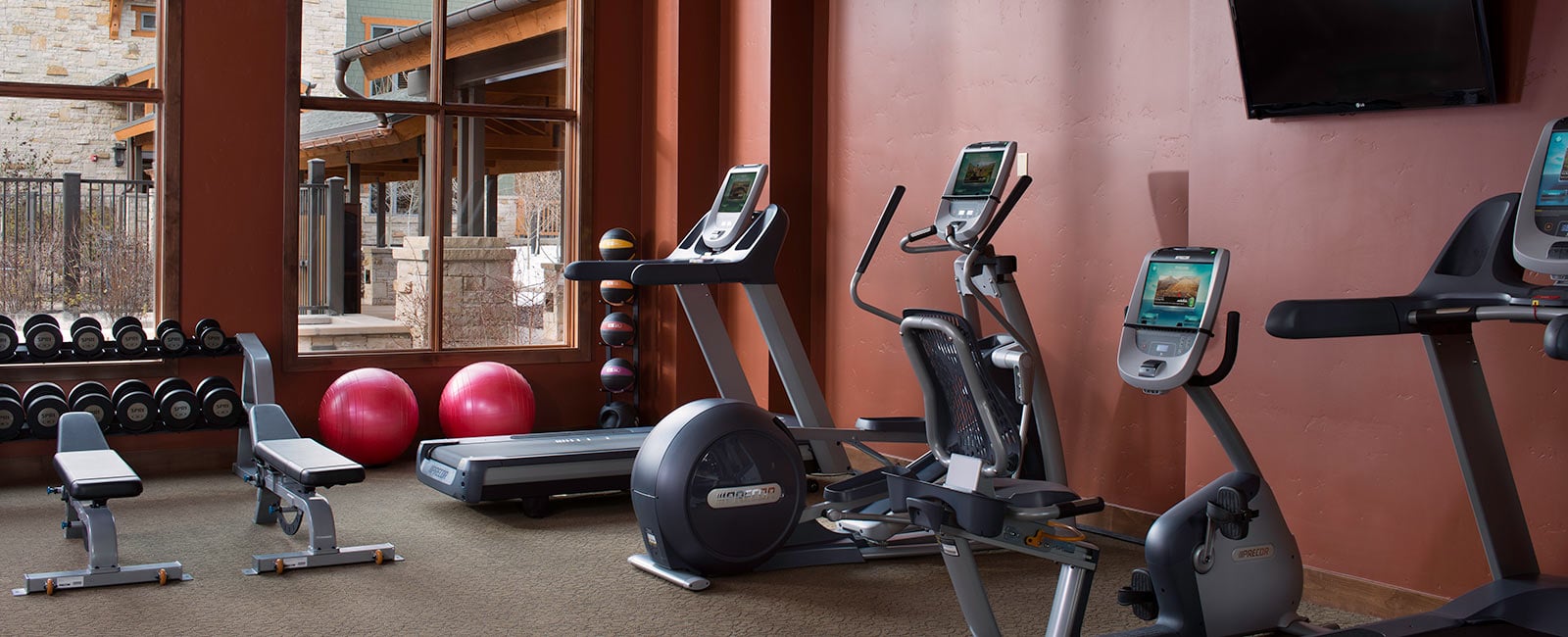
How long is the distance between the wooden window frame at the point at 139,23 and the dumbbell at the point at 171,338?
4.83 ft

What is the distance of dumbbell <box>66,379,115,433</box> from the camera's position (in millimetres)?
5781

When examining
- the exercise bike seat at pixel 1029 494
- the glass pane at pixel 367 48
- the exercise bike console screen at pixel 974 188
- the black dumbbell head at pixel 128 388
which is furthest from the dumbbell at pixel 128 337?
the exercise bike seat at pixel 1029 494

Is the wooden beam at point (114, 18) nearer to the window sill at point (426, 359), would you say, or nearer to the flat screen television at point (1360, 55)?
the window sill at point (426, 359)

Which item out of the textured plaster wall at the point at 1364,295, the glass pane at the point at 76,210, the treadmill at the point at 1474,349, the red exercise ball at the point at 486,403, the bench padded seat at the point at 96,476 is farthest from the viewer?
the red exercise ball at the point at 486,403

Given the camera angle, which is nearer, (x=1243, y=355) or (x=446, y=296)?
(x=1243, y=355)

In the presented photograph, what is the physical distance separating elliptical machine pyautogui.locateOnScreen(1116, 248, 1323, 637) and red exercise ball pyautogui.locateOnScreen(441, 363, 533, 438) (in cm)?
409

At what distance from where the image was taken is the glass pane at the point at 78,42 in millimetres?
6262

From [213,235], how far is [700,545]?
12.0 ft

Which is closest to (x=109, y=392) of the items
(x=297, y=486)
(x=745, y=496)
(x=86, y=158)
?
(x=86, y=158)

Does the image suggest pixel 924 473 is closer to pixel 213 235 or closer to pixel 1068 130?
pixel 1068 130

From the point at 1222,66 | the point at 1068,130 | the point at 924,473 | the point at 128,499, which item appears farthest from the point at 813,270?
the point at 128,499

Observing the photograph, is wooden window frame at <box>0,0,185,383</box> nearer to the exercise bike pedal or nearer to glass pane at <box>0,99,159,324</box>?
glass pane at <box>0,99,159,324</box>

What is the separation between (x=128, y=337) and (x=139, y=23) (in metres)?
1.61

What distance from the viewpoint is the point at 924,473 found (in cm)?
455
